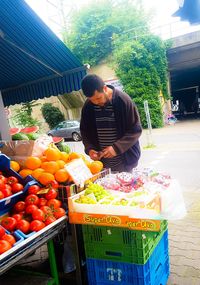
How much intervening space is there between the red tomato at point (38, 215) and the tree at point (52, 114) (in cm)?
2062

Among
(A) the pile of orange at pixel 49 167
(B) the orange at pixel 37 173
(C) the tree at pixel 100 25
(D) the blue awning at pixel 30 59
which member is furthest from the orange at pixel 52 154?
A: (C) the tree at pixel 100 25

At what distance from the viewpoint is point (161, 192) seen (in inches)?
80.5

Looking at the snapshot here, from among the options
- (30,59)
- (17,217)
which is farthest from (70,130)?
(17,217)

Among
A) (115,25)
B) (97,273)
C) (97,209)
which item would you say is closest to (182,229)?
(97,273)

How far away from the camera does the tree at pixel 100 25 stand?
19781 millimetres

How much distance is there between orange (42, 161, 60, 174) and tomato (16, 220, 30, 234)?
A: 1.77 feet

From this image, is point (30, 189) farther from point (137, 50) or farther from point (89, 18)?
point (89, 18)

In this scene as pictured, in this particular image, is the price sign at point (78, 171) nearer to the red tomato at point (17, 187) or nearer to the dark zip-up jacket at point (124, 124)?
the red tomato at point (17, 187)

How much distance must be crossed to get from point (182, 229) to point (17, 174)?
2367mm

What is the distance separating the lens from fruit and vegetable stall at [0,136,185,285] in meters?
1.85

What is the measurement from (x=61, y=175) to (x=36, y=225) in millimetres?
508

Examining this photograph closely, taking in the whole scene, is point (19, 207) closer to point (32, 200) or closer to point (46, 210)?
point (32, 200)

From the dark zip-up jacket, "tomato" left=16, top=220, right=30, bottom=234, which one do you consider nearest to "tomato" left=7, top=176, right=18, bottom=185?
"tomato" left=16, top=220, right=30, bottom=234

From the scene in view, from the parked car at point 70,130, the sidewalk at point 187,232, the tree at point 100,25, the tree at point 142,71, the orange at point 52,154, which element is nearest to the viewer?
the orange at point 52,154
